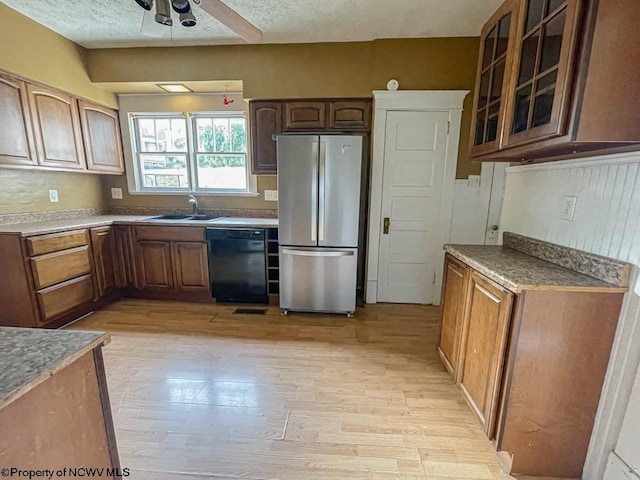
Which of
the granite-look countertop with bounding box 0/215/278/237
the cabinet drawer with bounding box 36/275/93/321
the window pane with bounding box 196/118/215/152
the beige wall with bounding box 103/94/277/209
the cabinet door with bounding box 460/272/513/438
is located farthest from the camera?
the window pane with bounding box 196/118/215/152

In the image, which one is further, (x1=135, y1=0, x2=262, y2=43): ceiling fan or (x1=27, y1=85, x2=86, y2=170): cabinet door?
(x1=27, y1=85, x2=86, y2=170): cabinet door

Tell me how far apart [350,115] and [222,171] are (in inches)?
66.1

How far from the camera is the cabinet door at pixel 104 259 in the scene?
9.54 ft

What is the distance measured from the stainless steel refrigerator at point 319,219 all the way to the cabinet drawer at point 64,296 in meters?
1.84

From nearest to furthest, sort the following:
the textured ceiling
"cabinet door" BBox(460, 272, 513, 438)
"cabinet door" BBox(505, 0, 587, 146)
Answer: "cabinet door" BBox(505, 0, 587, 146), "cabinet door" BBox(460, 272, 513, 438), the textured ceiling

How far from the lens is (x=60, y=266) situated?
2.55 m

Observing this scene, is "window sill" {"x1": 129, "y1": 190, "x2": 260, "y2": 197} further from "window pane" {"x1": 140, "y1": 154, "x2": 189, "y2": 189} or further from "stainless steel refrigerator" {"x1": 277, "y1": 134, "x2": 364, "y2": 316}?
"stainless steel refrigerator" {"x1": 277, "y1": 134, "x2": 364, "y2": 316}

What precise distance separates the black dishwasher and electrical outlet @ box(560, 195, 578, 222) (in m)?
2.35

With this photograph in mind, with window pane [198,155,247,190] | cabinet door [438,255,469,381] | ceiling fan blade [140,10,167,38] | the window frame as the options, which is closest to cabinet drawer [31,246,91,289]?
the window frame

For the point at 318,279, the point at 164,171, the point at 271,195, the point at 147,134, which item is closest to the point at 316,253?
the point at 318,279

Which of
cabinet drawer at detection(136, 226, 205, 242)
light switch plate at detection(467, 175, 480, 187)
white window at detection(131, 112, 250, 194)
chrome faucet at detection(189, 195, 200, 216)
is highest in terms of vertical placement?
white window at detection(131, 112, 250, 194)

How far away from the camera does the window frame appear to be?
3.51 metres

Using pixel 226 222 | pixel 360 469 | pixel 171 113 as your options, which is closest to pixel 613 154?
pixel 360 469

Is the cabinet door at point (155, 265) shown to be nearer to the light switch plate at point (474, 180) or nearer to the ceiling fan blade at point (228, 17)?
the ceiling fan blade at point (228, 17)
